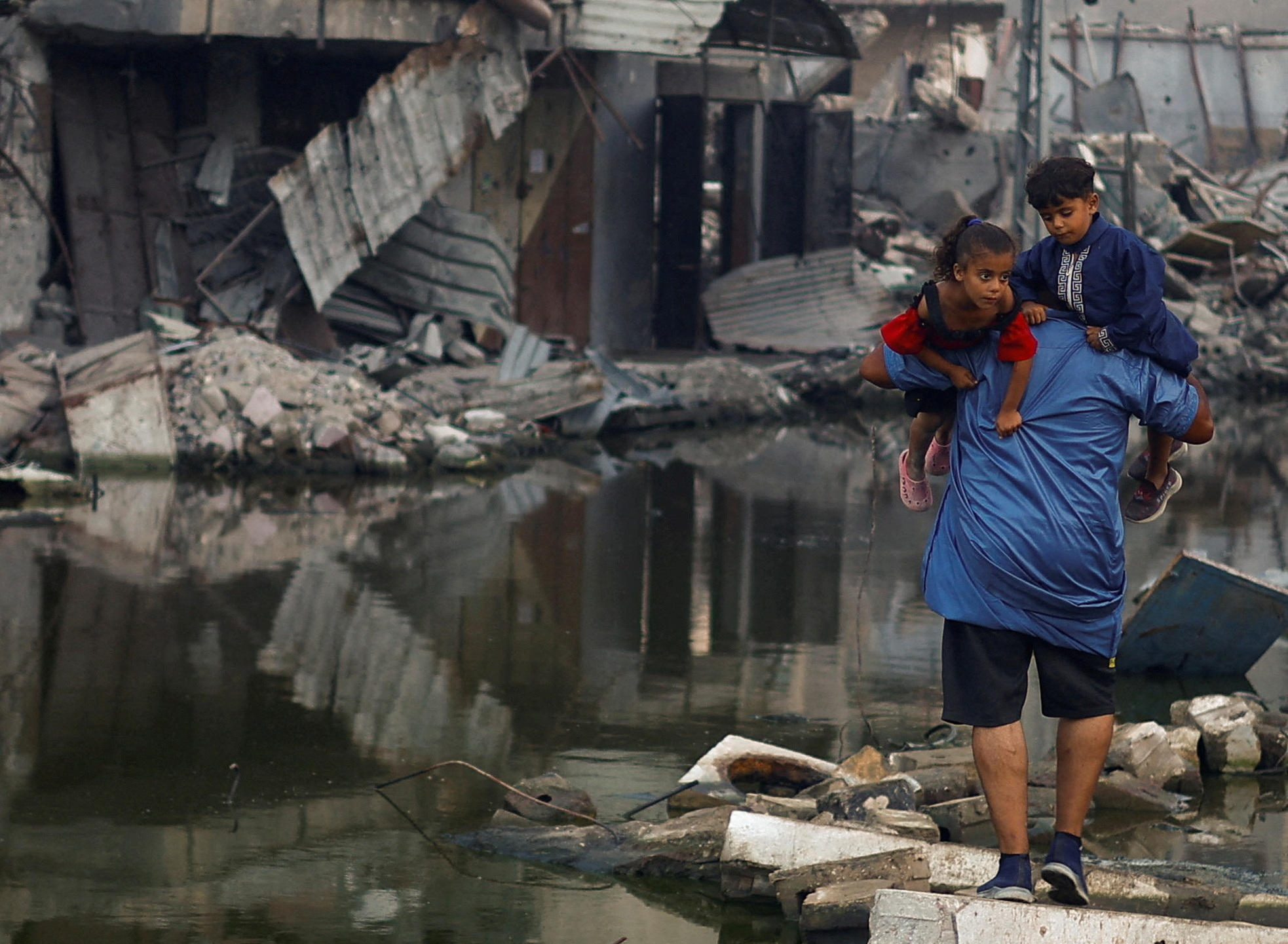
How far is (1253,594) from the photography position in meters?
6.68

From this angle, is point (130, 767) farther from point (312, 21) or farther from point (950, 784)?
point (312, 21)

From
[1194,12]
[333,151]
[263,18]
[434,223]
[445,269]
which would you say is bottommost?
[445,269]

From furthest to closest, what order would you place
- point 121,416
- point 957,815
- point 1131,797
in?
point 121,416
point 1131,797
point 957,815

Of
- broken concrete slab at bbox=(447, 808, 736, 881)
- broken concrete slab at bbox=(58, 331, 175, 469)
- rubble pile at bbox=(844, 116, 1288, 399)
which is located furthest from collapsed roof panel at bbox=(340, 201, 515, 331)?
broken concrete slab at bbox=(447, 808, 736, 881)

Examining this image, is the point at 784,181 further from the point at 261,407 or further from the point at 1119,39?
the point at 1119,39

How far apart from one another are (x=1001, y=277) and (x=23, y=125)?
1465cm

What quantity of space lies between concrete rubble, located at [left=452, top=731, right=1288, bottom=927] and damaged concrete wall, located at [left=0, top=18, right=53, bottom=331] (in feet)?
42.6

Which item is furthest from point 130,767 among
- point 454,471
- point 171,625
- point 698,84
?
point 698,84

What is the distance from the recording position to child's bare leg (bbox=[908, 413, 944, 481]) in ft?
13.1

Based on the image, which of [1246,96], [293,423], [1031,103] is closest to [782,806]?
[293,423]

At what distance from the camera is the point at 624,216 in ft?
71.7

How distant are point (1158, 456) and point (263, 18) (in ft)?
46.1

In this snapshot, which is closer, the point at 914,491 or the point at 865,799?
the point at 914,491

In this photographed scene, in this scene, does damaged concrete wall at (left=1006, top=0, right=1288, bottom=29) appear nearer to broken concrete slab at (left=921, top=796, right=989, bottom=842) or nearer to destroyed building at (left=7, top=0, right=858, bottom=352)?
destroyed building at (left=7, top=0, right=858, bottom=352)
